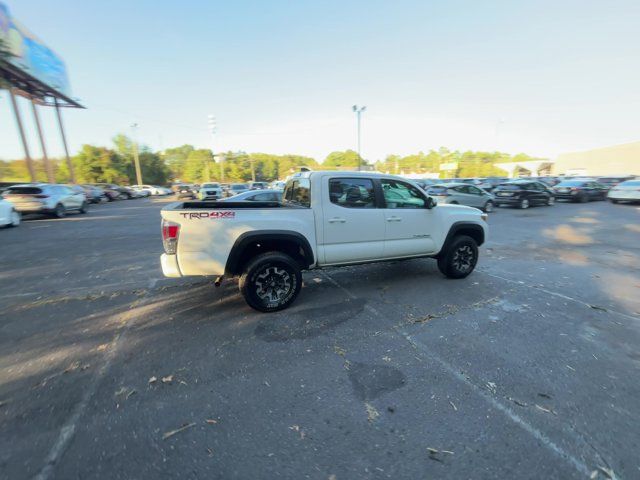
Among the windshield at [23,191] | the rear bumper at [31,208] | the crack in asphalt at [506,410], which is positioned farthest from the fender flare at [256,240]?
the windshield at [23,191]

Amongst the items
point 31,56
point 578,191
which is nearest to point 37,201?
point 31,56

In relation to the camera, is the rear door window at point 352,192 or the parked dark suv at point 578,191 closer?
the rear door window at point 352,192

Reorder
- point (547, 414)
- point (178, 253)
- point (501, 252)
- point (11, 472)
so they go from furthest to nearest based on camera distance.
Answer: point (501, 252) → point (178, 253) → point (547, 414) → point (11, 472)

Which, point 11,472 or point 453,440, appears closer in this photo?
point 11,472

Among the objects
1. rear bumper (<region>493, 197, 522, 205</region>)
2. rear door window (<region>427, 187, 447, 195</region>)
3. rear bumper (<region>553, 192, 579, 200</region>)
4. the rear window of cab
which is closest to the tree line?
the rear window of cab

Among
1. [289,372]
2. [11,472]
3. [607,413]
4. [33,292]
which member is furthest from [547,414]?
[33,292]

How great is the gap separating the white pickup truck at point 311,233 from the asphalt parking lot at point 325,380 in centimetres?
55

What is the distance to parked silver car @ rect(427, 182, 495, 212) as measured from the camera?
16.7 metres

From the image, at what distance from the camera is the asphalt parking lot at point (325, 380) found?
83.1 inches

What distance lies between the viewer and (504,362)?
125 inches

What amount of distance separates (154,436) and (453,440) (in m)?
2.20

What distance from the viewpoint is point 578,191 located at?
21.5 metres

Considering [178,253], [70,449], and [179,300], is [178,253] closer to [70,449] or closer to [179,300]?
[179,300]

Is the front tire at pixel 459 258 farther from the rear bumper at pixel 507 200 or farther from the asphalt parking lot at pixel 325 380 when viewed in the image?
the rear bumper at pixel 507 200
